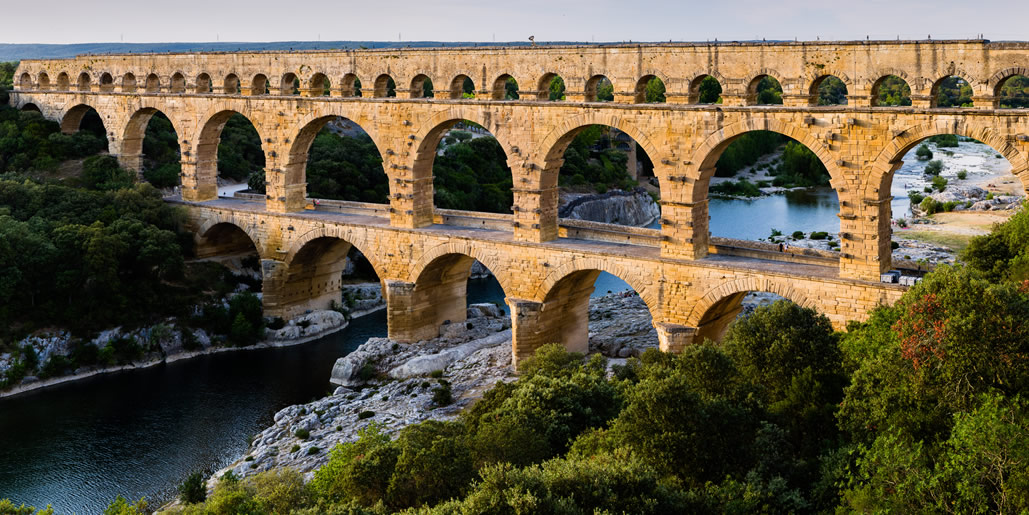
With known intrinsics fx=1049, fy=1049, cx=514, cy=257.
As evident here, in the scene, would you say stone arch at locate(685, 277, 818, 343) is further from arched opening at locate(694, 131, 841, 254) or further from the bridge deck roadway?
arched opening at locate(694, 131, 841, 254)

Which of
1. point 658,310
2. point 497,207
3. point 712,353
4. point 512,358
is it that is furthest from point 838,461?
point 497,207

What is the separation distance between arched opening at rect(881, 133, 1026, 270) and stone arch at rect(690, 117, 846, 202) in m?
9.02

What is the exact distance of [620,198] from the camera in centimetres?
5547

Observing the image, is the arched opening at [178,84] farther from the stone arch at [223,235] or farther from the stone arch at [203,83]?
the stone arch at [223,235]

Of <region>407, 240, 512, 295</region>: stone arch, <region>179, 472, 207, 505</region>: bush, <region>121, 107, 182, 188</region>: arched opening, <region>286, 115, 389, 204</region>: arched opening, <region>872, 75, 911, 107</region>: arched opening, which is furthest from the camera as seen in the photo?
<region>872, 75, 911, 107</region>: arched opening

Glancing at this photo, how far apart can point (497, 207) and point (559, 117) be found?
945 inches

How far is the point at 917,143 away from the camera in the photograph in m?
22.5

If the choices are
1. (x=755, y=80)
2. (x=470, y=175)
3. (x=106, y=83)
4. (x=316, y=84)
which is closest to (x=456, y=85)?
(x=316, y=84)

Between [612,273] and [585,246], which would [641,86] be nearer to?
[585,246]

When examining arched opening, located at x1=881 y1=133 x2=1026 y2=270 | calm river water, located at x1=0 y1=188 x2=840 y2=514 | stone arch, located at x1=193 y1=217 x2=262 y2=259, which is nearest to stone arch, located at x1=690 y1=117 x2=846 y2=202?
arched opening, located at x1=881 y1=133 x2=1026 y2=270

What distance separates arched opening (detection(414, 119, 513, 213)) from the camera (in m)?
48.9

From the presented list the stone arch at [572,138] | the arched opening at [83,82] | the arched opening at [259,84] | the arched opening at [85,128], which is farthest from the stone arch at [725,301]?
the arched opening at [83,82]

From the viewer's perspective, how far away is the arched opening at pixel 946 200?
139 feet

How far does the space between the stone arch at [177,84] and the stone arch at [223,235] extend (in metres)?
5.39
